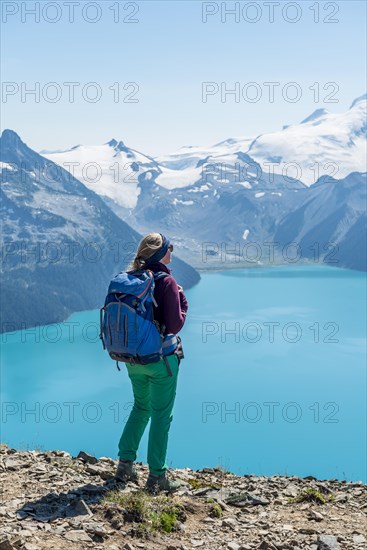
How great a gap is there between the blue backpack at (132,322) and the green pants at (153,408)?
243mm

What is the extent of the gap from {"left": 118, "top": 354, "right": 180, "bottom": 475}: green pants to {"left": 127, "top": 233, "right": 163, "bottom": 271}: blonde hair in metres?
0.88

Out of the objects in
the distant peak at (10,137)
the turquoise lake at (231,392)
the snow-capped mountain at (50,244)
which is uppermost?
the distant peak at (10,137)

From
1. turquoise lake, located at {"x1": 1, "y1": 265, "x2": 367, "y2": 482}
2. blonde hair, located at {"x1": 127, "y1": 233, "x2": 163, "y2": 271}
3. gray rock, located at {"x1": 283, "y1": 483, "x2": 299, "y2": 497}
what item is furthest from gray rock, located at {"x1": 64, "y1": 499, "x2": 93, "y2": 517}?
turquoise lake, located at {"x1": 1, "y1": 265, "x2": 367, "y2": 482}

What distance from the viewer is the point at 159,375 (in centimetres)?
599

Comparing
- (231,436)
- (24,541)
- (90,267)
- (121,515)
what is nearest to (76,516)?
(121,515)

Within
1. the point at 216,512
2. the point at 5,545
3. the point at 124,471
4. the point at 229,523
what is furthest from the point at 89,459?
the point at 5,545

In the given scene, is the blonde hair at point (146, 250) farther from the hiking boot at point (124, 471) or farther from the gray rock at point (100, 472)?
the gray rock at point (100, 472)

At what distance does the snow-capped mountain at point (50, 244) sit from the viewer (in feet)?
369

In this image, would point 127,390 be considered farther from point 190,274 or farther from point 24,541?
point 190,274

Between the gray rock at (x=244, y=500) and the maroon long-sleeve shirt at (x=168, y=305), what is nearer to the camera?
the maroon long-sleeve shirt at (x=168, y=305)

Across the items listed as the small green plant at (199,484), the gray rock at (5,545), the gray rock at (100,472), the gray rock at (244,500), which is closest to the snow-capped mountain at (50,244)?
the gray rock at (100,472)

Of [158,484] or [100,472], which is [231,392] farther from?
[158,484]

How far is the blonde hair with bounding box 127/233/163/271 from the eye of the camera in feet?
19.8

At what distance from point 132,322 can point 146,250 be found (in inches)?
28.6
